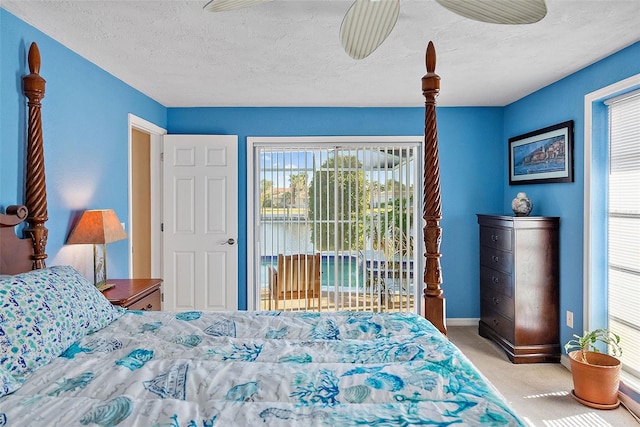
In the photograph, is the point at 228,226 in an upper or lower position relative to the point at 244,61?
lower

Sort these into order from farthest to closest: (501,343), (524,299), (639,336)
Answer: (501,343) → (524,299) → (639,336)

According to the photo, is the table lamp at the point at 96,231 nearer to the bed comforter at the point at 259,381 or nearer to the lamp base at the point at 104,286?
the lamp base at the point at 104,286

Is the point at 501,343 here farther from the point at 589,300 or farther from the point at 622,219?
the point at 622,219

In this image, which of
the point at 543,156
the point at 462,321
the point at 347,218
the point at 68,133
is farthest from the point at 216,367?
the point at 462,321

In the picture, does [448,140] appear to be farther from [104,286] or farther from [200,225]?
Result: [104,286]

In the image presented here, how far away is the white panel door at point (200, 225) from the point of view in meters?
4.15

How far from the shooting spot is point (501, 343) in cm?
361

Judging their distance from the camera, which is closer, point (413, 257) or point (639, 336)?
point (639, 336)

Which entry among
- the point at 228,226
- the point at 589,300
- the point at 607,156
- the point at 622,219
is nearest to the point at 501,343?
the point at 589,300

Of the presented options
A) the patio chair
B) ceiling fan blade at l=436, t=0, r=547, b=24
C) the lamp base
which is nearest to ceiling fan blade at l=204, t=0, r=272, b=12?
ceiling fan blade at l=436, t=0, r=547, b=24

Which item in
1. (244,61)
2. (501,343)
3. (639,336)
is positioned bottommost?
(501,343)

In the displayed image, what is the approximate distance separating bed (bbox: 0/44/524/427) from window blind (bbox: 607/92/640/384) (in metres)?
1.71

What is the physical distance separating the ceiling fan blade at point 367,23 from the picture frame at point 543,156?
2444 mm

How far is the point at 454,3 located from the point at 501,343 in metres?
3.20
